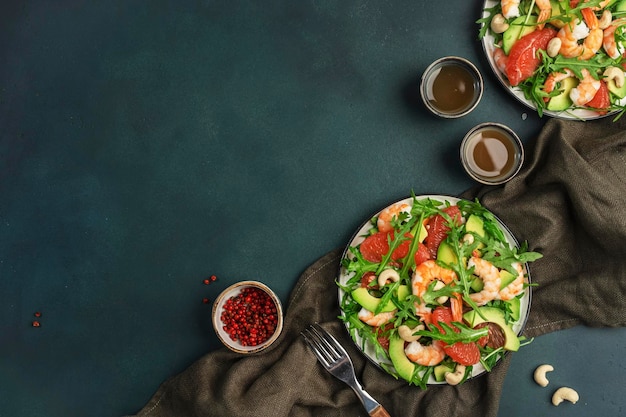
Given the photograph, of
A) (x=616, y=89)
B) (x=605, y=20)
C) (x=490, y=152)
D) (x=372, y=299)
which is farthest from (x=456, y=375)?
(x=605, y=20)

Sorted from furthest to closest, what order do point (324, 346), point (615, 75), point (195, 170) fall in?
point (195, 170)
point (324, 346)
point (615, 75)

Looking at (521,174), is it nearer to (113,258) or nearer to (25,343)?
(113,258)

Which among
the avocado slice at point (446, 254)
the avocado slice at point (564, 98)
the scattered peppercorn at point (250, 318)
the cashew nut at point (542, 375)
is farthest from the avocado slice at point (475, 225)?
the scattered peppercorn at point (250, 318)

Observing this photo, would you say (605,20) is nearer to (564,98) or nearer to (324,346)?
(564,98)

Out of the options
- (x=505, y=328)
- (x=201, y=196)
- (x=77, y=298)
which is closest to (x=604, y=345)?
(x=505, y=328)

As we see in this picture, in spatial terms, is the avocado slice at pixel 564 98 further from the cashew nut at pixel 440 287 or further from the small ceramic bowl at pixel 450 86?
the cashew nut at pixel 440 287

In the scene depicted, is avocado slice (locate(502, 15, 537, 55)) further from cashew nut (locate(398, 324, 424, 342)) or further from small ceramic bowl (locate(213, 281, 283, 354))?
small ceramic bowl (locate(213, 281, 283, 354))
